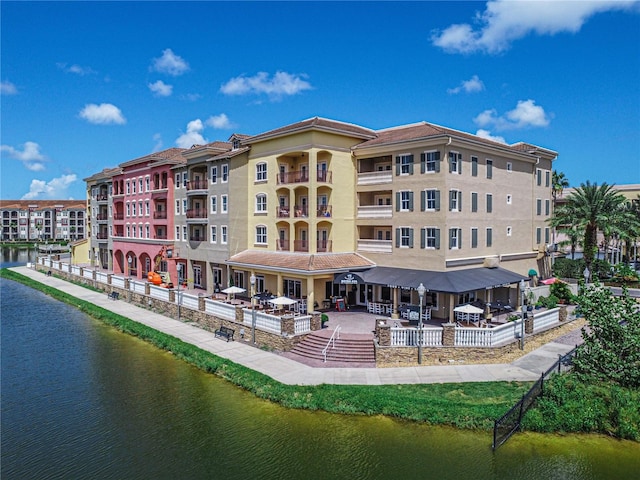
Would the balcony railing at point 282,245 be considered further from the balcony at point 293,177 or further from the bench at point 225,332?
the bench at point 225,332

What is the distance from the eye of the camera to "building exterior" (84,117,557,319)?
2895 cm

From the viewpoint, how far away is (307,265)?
30344 millimetres

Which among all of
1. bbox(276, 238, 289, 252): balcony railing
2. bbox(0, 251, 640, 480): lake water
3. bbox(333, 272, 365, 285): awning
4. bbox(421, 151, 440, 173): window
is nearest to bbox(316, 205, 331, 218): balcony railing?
bbox(276, 238, 289, 252): balcony railing

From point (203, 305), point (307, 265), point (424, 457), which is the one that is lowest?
point (424, 457)

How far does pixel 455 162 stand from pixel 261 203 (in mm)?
14856

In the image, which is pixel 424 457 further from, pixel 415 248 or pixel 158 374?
pixel 415 248

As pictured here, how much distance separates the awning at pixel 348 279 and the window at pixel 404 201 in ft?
17.2

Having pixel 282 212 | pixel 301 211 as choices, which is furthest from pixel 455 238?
pixel 282 212

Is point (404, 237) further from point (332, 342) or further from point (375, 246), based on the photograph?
point (332, 342)

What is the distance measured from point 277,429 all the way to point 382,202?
20465 mm

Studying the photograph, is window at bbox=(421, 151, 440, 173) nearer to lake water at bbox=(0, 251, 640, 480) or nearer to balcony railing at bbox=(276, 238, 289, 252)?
balcony railing at bbox=(276, 238, 289, 252)

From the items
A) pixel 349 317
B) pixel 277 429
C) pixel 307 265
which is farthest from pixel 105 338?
pixel 277 429

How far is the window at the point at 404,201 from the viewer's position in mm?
29953

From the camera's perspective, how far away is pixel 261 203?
35938mm
